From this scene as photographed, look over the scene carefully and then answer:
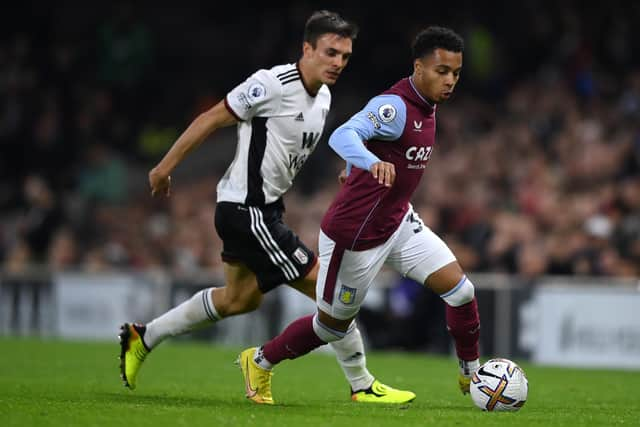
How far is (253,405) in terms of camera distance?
7.64 m

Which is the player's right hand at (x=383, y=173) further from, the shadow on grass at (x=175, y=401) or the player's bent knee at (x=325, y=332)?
the shadow on grass at (x=175, y=401)

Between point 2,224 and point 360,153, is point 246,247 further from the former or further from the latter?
point 2,224

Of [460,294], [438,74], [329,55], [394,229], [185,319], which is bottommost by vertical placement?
[185,319]

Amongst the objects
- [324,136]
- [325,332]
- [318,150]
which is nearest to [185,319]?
[325,332]

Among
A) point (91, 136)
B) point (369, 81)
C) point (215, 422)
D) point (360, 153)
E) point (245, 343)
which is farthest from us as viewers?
point (91, 136)

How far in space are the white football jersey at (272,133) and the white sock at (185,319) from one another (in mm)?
768

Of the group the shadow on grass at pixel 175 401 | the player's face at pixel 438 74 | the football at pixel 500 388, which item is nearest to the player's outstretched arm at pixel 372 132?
the player's face at pixel 438 74

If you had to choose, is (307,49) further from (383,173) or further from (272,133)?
(383,173)

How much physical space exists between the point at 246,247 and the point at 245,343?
828 cm

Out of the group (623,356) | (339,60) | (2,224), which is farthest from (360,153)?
(2,224)

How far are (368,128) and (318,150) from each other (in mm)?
11748

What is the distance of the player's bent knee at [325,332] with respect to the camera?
25.5 ft

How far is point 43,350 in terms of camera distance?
541 inches

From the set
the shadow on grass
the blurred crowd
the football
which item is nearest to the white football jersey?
the shadow on grass
